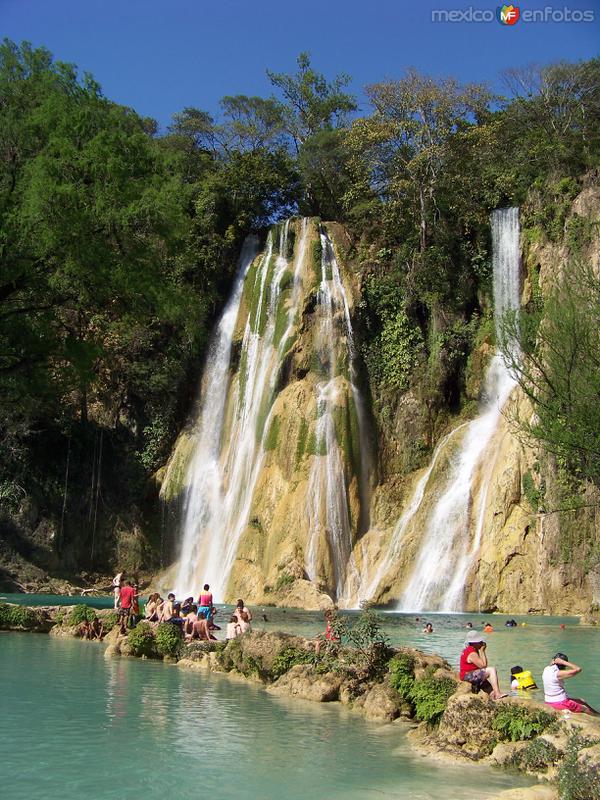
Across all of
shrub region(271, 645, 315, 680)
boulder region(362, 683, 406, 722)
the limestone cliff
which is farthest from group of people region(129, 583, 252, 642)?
the limestone cliff

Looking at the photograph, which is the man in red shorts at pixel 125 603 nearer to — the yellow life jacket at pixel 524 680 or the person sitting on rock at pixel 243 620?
the person sitting on rock at pixel 243 620

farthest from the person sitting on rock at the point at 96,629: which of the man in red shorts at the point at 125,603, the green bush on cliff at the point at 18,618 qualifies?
the green bush on cliff at the point at 18,618

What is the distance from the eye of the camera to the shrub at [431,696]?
37.6 feet

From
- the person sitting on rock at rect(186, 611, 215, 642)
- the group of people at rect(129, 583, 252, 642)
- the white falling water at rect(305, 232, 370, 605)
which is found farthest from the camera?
the white falling water at rect(305, 232, 370, 605)

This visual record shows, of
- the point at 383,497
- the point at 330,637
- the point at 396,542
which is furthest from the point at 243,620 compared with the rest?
the point at 383,497

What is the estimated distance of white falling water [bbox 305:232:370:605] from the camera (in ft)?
103

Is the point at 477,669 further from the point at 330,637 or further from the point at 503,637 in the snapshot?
the point at 503,637

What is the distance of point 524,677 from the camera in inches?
502

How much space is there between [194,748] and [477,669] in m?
4.01

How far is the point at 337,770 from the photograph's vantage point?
30.8ft

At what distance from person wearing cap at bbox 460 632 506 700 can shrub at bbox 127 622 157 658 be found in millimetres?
8048

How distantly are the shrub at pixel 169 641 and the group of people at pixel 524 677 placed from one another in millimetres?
7585

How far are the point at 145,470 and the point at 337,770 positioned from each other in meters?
31.5

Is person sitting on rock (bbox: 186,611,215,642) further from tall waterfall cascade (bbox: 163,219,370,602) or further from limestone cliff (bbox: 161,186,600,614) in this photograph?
tall waterfall cascade (bbox: 163,219,370,602)
